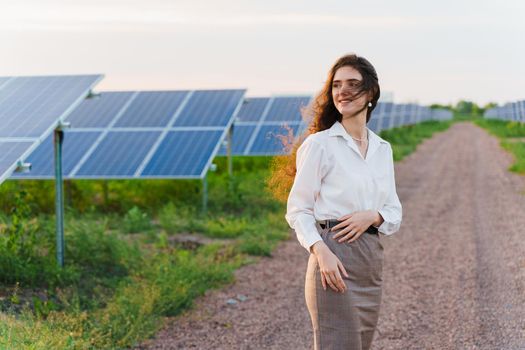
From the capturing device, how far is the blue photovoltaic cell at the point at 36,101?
274 inches

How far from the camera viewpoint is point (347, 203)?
3141 millimetres

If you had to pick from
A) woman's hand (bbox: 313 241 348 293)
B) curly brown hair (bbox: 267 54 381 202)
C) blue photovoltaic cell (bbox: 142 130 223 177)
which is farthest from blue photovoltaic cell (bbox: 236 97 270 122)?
woman's hand (bbox: 313 241 348 293)

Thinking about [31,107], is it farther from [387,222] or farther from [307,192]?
[387,222]

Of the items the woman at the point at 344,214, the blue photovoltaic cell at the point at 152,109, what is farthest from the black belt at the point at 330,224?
the blue photovoltaic cell at the point at 152,109

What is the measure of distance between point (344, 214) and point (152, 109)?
10.2 meters

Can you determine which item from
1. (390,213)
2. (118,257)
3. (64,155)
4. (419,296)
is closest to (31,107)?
(118,257)

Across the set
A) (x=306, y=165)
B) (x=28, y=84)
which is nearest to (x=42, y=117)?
(x=28, y=84)

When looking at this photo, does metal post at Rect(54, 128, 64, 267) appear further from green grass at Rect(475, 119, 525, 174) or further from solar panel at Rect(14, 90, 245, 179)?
green grass at Rect(475, 119, 525, 174)

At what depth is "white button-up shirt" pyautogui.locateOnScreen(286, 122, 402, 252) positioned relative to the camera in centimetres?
312

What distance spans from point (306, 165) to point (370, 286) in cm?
62

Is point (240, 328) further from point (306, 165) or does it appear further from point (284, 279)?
point (306, 165)

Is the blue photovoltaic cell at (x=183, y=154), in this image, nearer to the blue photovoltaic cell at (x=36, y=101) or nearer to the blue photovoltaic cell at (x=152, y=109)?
the blue photovoltaic cell at (x=152, y=109)

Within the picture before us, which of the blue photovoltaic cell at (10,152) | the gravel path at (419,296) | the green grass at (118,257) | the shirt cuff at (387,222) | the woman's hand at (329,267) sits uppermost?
the blue photovoltaic cell at (10,152)

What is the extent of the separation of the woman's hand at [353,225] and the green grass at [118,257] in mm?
2342
